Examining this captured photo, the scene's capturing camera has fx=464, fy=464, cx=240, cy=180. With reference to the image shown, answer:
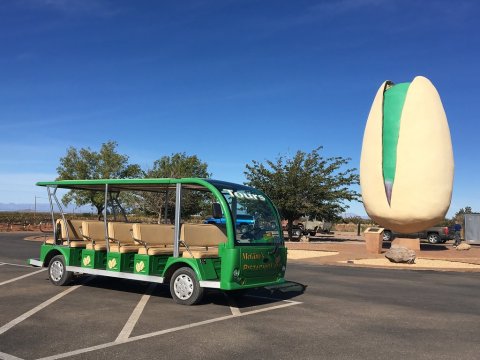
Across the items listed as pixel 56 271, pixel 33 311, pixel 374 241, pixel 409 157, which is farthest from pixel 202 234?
pixel 374 241

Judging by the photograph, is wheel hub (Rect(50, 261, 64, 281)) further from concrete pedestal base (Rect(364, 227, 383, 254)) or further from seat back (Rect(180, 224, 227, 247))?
concrete pedestal base (Rect(364, 227, 383, 254))

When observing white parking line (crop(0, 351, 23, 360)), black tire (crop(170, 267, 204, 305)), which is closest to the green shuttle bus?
black tire (crop(170, 267, 204, 305))

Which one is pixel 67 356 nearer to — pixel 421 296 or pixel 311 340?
pixel 311 340

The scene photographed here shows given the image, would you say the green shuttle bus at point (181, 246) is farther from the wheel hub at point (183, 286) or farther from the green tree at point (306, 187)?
the green tree at point (306, 187)

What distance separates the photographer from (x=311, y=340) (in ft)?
20.2

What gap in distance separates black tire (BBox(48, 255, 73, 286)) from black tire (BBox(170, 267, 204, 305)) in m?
3.04

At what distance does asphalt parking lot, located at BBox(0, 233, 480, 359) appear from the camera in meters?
5.60

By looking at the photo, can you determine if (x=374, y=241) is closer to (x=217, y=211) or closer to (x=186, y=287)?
(x=217, y=211)

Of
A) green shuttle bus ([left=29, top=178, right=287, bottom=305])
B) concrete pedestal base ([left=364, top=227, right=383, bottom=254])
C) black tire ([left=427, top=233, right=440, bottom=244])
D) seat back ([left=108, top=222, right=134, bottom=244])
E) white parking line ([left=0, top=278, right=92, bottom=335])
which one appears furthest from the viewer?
black tire ([left=427, top=233, right=440, bottom=244])

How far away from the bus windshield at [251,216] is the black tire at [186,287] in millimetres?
1059

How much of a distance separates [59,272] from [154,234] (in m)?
2.56

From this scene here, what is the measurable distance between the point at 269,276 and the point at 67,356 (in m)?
4.28

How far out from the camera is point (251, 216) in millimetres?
8703

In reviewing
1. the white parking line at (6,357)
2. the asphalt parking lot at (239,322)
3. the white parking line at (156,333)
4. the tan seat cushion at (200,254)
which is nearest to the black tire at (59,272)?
the asphalt parking lot at (239,322)
